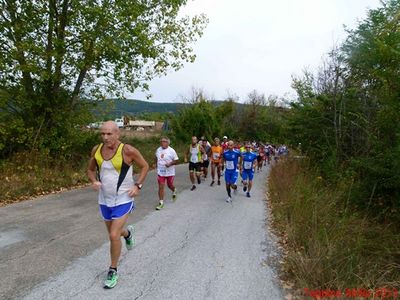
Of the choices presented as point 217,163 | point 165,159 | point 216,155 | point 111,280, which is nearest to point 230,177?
point 165,159

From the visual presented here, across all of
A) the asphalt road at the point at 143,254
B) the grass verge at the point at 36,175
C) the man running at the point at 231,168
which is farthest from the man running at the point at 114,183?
the man running at the point at 231,168

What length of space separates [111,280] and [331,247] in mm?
3097

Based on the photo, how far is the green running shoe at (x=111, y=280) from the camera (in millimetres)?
4445

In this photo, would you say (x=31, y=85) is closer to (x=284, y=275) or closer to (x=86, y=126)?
(x=86, y=126)

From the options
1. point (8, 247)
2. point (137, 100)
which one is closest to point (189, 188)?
point (137, 100)

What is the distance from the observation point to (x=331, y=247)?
5.49m

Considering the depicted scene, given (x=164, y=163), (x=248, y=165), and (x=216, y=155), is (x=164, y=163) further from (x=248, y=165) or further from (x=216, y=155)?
(x=216, y=155)

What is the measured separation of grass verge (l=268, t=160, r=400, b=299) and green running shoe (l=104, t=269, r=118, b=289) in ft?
7.24

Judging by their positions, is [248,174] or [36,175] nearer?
[36,175]

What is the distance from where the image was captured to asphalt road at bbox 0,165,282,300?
14.7 feet

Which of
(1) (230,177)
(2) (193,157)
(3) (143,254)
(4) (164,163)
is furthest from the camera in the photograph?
(2) (193,157)

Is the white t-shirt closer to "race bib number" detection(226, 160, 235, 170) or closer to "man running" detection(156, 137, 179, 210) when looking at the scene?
"man running" detection(156, 137, 179, 210)

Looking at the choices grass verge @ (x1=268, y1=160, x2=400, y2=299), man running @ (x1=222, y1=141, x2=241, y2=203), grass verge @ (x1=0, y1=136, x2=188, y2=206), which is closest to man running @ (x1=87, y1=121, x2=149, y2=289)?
grass verge @ (x1=268, y1=160, x2=400, y2=299)

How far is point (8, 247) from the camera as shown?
19.2 ft
